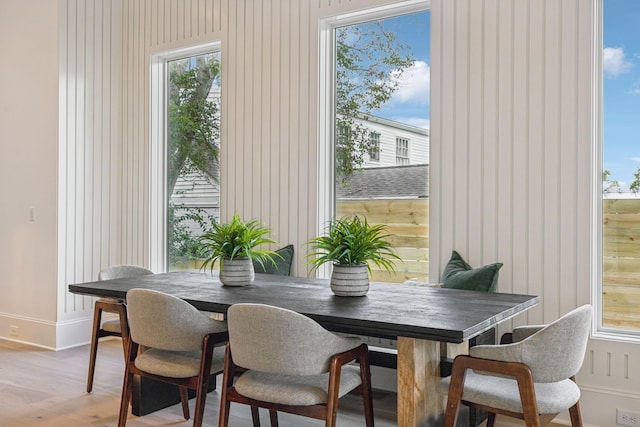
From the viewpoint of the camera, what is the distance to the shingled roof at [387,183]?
3.91 meters

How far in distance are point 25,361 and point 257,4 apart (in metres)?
3.23

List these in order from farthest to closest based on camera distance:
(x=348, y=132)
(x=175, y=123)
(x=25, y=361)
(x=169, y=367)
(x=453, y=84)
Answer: (x=175, y=123) < (x=25, y=361) < (x=348, y=132) < (x=453, y=84) < (x=169, y=367)

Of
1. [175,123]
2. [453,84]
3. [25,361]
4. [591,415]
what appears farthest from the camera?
[175,123]

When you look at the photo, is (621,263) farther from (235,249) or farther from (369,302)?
(235,249)

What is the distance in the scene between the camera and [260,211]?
14.6 ft

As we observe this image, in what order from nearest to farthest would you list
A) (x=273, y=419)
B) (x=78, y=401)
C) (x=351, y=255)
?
1. (x=351, y=255)
2. (x=273, y=419)
3. (x=78, y=401)

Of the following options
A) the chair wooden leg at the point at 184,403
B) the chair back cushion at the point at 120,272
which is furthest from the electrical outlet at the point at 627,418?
the chair back cushion at the point at 120,272

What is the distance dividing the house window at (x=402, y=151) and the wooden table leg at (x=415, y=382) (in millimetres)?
1832

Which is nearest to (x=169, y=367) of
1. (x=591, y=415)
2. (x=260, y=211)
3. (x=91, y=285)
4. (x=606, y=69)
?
(x=91, y=285)

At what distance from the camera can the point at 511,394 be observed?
2219 mm

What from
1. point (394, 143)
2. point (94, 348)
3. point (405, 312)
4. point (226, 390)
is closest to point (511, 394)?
point (405, 312)

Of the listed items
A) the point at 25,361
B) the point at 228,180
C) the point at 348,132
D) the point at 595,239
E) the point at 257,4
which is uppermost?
the point at 257,4

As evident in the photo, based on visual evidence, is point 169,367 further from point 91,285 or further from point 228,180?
point 228,180

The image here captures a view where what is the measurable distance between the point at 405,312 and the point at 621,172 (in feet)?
5.42
